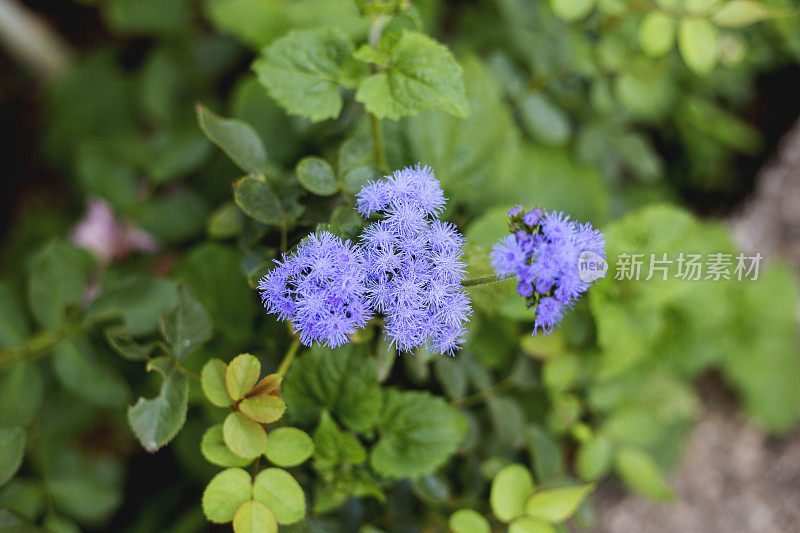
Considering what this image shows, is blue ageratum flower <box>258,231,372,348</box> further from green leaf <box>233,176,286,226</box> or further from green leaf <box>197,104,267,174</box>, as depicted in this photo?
green leaf <box>197,104,267,174</box>

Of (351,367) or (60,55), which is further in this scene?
(60,55)

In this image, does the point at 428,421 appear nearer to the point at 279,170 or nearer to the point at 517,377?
the point at 517,377

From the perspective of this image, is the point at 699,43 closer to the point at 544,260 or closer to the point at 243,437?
the point at 544,260

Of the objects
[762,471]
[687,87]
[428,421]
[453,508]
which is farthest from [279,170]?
[762,471]

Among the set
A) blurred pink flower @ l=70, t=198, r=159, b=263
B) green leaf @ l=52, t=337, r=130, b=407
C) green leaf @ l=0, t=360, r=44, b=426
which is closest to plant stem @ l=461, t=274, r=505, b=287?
green leaf @ l=52, t=337, r=130, b=407

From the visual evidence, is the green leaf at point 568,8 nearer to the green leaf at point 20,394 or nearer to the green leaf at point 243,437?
the green leaf at point 243,437

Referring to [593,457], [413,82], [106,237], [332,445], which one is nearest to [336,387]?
[332,445]
